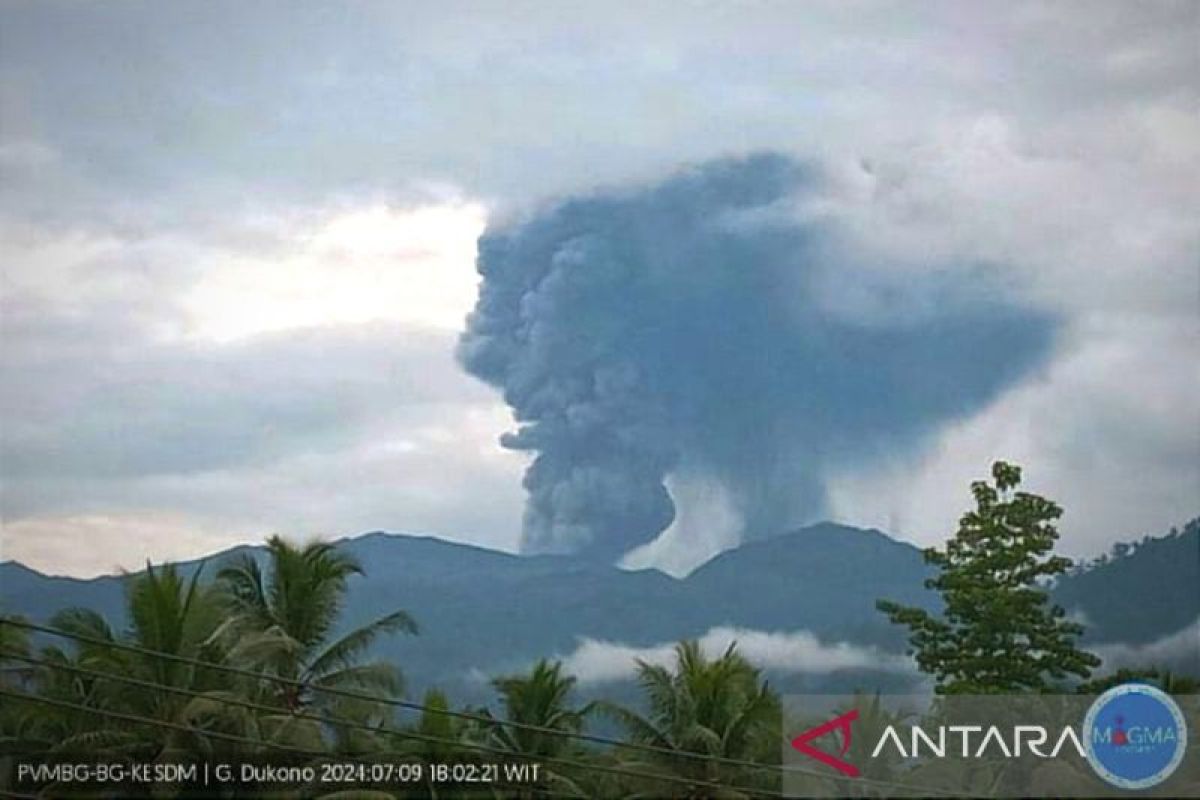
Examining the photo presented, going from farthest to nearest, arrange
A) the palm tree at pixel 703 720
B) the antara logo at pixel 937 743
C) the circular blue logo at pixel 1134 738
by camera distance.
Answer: the palm tree at pixel 703 720 < the antara logo at pixel 937 743 < the circular blue logo at pixel 1134 738

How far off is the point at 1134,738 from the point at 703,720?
6246 millimetres

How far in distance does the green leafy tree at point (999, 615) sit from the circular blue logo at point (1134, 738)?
6757 millimetres

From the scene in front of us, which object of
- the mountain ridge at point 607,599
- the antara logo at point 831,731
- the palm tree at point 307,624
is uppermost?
the mountain ridge at point 607,599

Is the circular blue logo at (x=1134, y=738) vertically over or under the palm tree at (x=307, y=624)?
under

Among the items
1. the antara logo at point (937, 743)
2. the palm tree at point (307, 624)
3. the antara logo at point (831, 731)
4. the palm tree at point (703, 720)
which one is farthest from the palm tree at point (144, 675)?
the antara logo at point (937, 743)

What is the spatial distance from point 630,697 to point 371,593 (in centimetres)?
2058

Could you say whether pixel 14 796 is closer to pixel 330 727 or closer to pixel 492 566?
pixel 330 727

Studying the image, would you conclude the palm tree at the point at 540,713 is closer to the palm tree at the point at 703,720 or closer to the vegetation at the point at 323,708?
the vegetation at the point at 323,708

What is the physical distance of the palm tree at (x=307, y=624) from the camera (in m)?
20.7

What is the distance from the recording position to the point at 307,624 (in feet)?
72.2

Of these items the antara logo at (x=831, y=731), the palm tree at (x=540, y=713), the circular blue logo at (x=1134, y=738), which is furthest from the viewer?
the palm tree at (x=540, y=713)

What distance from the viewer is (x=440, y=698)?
20812 millimetres

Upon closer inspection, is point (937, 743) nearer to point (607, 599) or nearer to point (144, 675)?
point (144, 675)

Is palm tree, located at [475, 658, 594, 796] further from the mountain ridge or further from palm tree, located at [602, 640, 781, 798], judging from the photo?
the mountain ridge
